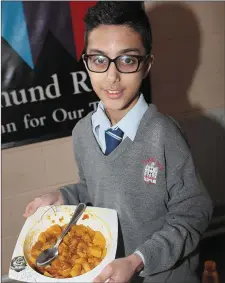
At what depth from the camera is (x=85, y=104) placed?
5.41 ft

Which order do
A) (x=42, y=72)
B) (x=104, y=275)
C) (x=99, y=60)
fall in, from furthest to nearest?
(x=42, y=72) < (x=99, y=60) < (x=104, y=275)

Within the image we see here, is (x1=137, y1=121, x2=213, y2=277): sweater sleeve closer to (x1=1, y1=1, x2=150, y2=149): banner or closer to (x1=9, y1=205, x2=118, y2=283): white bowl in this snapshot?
(x1=9, y1=205, x2=118, y2=283): white bowl

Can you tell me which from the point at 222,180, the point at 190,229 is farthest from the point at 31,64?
the point at 222,180

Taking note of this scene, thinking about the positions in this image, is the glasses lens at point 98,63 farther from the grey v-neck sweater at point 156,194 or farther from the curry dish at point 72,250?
the curry dish at point 72,250

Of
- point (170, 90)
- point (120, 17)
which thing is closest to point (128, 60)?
point (120, 17)

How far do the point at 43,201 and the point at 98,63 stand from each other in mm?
459

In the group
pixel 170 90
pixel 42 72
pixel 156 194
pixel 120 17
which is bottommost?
pixel 156 194

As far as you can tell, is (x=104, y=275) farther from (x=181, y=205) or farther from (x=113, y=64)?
(x=113, y=64)

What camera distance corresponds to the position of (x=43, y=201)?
104 cm

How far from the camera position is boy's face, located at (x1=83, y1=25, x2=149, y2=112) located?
855 mm

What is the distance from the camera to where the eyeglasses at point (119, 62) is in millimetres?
863

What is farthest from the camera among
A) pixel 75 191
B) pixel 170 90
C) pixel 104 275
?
pixel 170 90

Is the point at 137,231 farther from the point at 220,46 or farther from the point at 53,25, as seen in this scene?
the point at 220,46

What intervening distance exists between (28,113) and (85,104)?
0.91 feet
